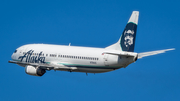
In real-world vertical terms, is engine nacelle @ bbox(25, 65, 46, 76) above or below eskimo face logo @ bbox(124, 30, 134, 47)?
below

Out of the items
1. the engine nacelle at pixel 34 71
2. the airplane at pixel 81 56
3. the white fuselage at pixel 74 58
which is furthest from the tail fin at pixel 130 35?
the engine nacelle at pixel 34 71

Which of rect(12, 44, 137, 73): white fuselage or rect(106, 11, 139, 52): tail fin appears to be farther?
rect(12, 44, 137, 73): white fuselage

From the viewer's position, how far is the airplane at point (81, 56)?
2345 inches

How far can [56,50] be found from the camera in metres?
65.1

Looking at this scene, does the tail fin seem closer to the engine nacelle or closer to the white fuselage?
the white fuselage

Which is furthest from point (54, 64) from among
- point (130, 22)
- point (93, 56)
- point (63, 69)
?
point (130, 22)

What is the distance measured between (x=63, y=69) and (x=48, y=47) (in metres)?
4.85

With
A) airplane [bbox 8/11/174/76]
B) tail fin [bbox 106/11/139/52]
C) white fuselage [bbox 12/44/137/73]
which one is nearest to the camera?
tail fin [bbox 106/11/139/52]

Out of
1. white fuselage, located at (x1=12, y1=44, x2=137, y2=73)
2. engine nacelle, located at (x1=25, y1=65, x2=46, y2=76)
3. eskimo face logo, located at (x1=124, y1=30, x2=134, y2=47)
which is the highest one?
eskimo face logo, located at (x1=124, y1=30, x2=134, y2=47)

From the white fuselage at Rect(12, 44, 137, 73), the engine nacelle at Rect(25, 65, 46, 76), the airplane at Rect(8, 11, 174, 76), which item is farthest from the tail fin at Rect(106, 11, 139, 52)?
the engine nacelle at Rect(25, 65, 46, 76)

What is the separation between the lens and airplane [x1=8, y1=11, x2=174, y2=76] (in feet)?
195

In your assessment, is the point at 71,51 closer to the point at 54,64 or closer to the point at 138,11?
the point at 54,64

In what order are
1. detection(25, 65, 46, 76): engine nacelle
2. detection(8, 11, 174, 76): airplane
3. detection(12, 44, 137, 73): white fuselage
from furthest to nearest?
detection(25, 65, 46, 76): engine nacelle < detection(12, 44, 137, 73): white fuselage < detection(8, 11, 174, 76): airplane

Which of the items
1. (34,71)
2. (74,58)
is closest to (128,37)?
(74,58)
